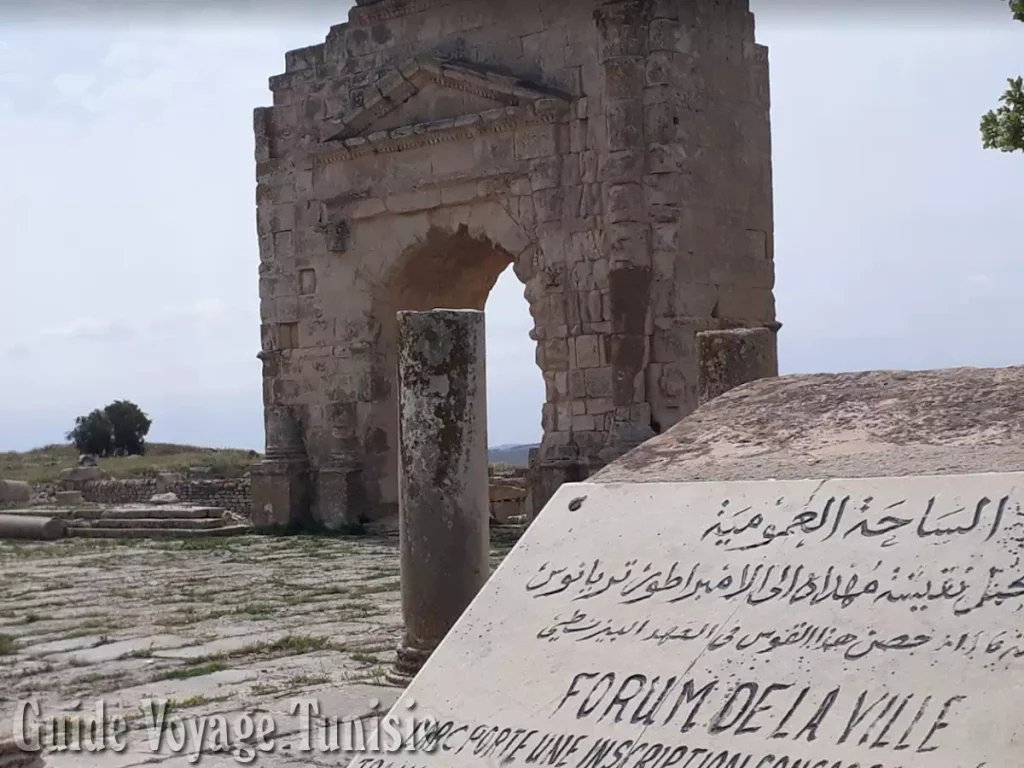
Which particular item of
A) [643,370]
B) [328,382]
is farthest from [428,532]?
[328,382]

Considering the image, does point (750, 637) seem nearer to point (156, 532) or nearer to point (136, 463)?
point (156, 532)

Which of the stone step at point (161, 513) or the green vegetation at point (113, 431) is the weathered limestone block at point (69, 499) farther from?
the green vegetation at point (113, 431)

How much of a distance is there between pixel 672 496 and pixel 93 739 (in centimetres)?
292

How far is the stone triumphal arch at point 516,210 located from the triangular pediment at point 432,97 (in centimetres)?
2

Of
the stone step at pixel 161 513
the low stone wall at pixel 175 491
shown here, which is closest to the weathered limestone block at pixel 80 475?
the low stone wall at pixel 175 491

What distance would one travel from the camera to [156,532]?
16766mm

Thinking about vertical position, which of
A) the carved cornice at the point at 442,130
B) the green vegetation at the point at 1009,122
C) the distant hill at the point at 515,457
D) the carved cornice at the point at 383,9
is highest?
the carved cornice at the point at 383,9

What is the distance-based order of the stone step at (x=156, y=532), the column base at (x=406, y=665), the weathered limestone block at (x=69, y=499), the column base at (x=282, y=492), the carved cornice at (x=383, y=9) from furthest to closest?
1. the weathered limestone block at (x=69, y=499)
2. the stone step at (x=156, y=532)
3. the column base at (x=282, y=492)
4. the carved cornice at (x=383, y=9)
5. the column base at (x=406, y=665)

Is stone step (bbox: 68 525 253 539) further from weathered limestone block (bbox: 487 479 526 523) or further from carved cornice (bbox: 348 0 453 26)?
carved cornice (bbox: 348 0 453 26)

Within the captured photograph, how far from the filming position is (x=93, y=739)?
5.66 meters

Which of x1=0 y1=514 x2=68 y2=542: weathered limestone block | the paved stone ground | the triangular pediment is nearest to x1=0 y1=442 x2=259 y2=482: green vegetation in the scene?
x1=0 y1=514 x2=68 y2=542: weathered limestone block

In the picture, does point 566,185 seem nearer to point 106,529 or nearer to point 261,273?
point 261,273

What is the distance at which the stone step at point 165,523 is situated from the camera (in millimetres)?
16625

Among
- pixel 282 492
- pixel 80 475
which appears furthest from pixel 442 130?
pixel 80 475
